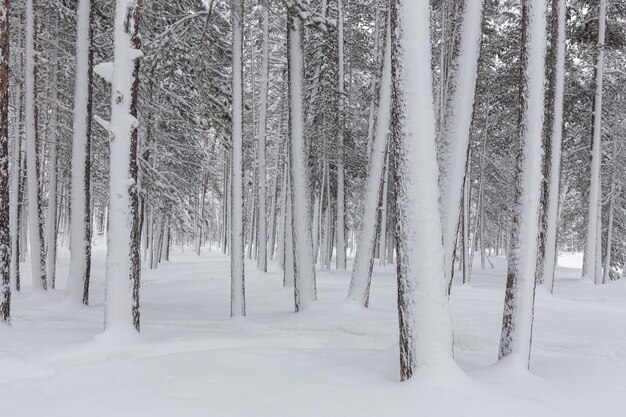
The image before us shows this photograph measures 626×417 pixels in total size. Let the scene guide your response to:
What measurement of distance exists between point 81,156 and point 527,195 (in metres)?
8.47

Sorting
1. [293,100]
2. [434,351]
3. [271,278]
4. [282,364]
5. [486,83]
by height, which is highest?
[486,83]

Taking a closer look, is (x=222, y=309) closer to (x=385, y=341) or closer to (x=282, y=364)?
(x=385, y=341)

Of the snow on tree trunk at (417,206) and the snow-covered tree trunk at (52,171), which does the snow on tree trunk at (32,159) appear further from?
the snow on tree trunk at (417,206)

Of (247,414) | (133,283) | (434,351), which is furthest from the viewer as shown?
(133,283)

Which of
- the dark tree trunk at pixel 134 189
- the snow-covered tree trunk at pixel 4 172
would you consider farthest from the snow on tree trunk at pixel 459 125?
the snow-covered tree trunk at pixel 4 172

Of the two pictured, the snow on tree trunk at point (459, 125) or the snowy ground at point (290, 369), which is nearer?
the snowy ground at point (290, 369)

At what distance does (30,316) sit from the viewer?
872 centimetres

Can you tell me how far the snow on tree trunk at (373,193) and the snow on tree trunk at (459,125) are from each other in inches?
120

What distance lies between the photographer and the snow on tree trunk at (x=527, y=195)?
4969 millimetres

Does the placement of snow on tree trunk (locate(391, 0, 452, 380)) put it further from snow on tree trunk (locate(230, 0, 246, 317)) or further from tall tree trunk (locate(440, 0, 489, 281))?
snow on tree trunk (locate(230, 0, 246, 317))

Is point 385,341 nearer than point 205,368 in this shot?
No

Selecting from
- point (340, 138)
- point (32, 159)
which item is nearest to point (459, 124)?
point (32, 159)

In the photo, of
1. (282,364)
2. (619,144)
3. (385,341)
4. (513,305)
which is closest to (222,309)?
(385,341)

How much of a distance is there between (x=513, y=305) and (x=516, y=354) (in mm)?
493
